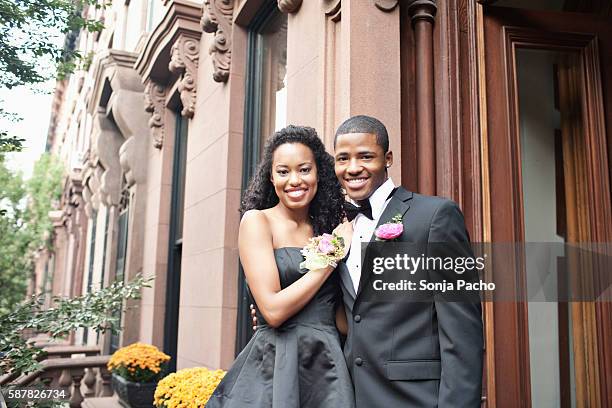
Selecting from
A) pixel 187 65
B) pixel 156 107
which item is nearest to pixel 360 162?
pixel 187 65

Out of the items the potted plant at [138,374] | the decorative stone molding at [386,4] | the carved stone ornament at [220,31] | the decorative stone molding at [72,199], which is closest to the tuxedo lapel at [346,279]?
the decorative stone molding at [386,4]

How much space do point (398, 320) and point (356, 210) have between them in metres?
0.63

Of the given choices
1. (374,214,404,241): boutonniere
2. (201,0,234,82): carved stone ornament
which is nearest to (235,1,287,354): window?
(201,0,234,82): carved stone ornament

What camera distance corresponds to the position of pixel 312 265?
2.51 metres

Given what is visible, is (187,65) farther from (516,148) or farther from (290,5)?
(516,148)

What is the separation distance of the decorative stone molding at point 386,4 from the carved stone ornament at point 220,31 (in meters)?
3.47

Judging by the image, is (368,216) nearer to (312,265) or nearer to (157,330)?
(312,265)

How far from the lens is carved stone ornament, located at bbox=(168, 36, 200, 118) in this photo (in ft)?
28.2

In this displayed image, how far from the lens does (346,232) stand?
8.73ft

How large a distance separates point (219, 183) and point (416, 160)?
3663 millimetres

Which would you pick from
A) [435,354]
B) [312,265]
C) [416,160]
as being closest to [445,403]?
[435,354]

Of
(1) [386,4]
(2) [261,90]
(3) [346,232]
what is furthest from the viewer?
(2) [261,90]

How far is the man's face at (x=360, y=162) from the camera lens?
8.22ft

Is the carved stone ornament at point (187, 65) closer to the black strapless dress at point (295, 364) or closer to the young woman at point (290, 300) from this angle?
the young woman at point (290, 300)
